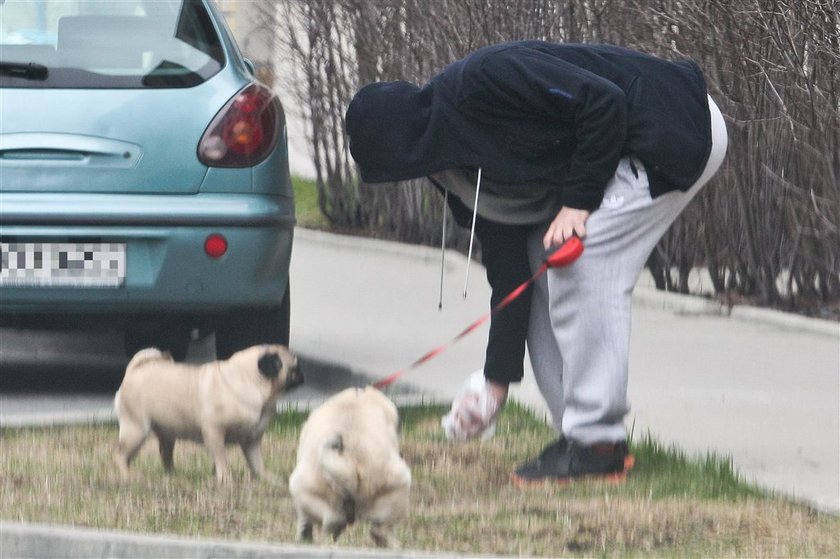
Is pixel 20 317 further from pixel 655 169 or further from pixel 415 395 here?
pixel 655 169

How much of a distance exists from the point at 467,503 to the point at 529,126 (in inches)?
40.5

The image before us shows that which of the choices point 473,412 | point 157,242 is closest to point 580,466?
point 473,412

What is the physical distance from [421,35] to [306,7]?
2.57 metres

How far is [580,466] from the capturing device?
5.04m

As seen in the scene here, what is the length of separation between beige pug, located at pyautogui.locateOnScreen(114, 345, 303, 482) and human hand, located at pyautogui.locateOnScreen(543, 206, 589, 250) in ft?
2.60

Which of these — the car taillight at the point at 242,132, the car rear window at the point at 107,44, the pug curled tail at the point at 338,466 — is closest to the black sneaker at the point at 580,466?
the pug curled tail at the point at 338,466

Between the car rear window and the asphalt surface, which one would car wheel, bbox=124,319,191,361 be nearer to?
the asphalt surface

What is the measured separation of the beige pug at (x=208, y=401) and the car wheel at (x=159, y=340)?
2.55 m

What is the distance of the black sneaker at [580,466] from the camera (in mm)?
5047

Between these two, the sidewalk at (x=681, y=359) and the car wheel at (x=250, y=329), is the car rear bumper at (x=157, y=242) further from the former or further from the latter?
the sidewalk at (x=681, y=359)

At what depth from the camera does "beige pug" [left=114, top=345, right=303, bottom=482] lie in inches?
194

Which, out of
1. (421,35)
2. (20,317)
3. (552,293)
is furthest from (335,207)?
(552,293)

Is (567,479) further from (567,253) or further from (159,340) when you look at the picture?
(159,340)

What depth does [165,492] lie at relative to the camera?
195 inches
